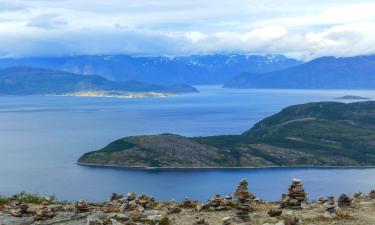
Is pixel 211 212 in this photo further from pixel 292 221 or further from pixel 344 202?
pixel 344 202

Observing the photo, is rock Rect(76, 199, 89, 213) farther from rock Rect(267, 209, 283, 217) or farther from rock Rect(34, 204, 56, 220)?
rock Rect(267, 209, 283, 217)

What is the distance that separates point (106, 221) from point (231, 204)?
206 inches

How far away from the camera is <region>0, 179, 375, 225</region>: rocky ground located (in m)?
17.9

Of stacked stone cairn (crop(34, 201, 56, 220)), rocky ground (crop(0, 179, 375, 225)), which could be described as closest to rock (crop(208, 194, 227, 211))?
rocky ground (crop(0, 179, 375, 225))

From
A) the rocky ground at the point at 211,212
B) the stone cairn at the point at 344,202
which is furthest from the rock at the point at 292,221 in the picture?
the stone cairn at the point at 344,202

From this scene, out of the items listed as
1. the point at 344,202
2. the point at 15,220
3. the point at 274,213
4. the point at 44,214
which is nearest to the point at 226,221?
the point at 274,213

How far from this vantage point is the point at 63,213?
2039cm

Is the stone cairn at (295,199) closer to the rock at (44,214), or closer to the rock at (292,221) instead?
the rock at (292,221)

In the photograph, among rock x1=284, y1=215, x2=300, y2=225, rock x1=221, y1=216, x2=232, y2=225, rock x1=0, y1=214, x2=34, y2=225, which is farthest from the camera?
rock x1=0, y1=214, x2=34, y2=225

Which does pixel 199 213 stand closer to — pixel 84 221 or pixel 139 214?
pixel 139 214

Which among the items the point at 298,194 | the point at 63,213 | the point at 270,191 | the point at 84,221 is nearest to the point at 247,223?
the point at 298,194

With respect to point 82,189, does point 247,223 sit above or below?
above

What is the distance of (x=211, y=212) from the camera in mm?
19891

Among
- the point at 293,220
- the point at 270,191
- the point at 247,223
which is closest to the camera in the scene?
the point at 293,220
